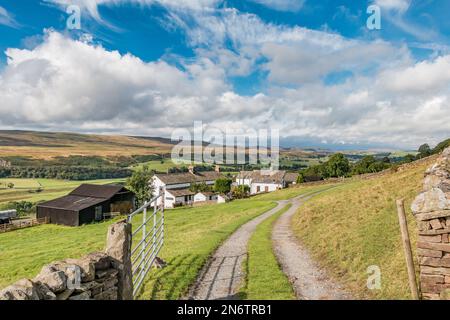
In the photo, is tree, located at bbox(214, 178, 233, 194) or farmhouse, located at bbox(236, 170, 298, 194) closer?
tree, located at bbox(214, 178, 233, 194)

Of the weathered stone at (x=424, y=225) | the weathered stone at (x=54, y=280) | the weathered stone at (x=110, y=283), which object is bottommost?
the weathered stone at (x=110, y=283)

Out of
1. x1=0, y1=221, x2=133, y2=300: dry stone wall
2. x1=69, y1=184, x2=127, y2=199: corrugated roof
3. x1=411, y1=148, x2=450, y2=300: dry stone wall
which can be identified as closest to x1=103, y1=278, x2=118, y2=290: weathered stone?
x1=0, y1=221, x2=133, y2=300: dry stone wall

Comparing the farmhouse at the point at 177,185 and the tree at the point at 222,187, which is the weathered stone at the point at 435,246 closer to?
the farmhouse at the point at 177,185

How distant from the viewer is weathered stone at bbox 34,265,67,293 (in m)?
5.47

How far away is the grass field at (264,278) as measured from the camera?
891 centimetres

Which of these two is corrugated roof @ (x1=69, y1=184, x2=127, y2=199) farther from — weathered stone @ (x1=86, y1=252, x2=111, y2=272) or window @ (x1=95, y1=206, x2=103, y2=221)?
weathered stone @ (x1=86, y1=252, x2=111, y2=272)

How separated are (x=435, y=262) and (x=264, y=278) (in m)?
4.94

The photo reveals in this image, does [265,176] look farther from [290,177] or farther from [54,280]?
[54,280]

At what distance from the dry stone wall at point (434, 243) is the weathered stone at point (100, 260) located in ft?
25.5

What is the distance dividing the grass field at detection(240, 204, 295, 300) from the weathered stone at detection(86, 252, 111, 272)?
3975mm

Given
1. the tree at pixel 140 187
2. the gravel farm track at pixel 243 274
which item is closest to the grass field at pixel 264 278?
the gravel farm track at pixel 243 274

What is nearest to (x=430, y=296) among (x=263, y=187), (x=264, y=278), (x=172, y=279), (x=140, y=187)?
(x=264, y=278)

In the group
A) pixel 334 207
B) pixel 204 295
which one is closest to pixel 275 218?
pixel 334 207

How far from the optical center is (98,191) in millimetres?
54875
